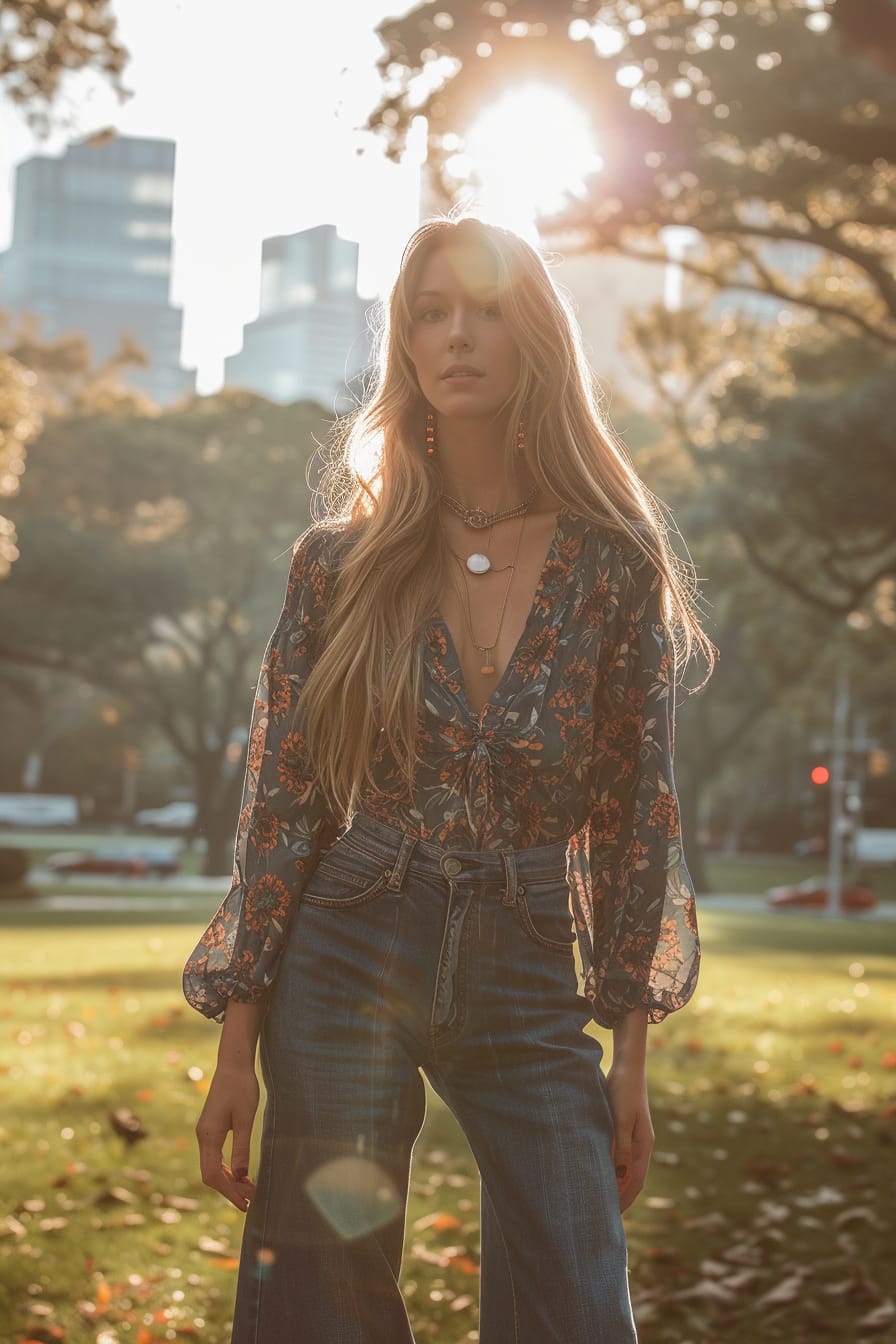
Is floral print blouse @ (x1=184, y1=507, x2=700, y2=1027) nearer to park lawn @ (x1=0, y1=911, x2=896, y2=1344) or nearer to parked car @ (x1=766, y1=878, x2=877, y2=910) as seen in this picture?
park lawn @ (x1=0, y1=911, x2=896, y2=1344)

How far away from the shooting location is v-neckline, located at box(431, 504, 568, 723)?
2.82m

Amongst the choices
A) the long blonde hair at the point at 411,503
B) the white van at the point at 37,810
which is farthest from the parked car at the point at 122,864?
the long blonde hair at the point at 411,503

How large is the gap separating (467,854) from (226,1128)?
61 cm

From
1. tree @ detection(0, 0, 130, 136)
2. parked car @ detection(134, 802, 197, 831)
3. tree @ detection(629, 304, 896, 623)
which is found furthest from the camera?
parked car @ detection(134, 802, 197, 831)

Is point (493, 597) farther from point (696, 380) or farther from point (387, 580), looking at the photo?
point (696, 380)

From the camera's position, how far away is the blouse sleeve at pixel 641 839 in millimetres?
2887

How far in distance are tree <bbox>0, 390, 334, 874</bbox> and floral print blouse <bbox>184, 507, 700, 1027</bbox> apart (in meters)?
32.5

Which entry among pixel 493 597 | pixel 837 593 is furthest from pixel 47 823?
pixel 493 597

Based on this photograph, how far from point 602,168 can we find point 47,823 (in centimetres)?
6540

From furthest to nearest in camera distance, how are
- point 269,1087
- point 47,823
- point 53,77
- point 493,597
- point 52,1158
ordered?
point 47,823
point 53,77
point 52,1158
point 493,597
point 269,1087

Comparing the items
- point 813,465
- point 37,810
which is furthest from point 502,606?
point 37,810

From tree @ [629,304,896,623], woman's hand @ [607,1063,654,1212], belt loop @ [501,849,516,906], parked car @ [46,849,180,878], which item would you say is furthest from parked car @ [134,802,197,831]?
belt loop @ [501,849,516,906]

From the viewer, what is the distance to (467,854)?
8.99ft

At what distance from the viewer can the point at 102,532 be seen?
37062mm
